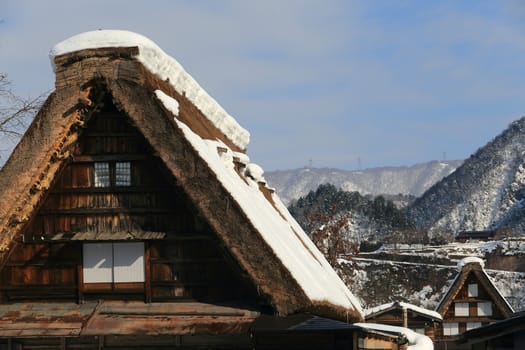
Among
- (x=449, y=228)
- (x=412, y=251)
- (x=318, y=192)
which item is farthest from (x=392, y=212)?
(x=449, y=228)

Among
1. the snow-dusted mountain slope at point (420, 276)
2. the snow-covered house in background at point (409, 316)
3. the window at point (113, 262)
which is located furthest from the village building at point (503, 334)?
the snow-dusted mountain slope at point (420, 276)

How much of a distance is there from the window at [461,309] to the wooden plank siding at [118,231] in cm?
3410

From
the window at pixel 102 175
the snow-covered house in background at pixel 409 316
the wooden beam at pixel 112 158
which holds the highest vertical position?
the wooden beam at pixel 112 158

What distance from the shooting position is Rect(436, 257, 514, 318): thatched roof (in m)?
42.2

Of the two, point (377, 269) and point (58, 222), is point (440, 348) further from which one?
point (377, 269)

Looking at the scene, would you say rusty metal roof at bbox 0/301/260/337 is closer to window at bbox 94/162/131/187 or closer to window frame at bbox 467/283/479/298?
window at bbox 94/162/131/187

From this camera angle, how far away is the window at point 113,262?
456 inches

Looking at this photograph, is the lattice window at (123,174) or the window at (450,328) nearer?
the lattice window at (123,174)

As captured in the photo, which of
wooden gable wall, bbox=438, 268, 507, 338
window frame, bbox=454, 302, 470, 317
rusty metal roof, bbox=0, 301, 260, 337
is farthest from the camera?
window frame, bbox=454, 302, 470, 317

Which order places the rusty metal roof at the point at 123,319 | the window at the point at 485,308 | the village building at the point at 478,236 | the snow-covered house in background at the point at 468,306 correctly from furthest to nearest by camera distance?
1. the village building at the point at 478,236
2. the window at the point at 485,308
3. the snow-covered house in background at the point at 468,306
4. the rusty metal roof at the point at 123,319

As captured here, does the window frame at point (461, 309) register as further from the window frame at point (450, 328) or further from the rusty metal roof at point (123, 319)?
the rusty metal roof at point (123, 319)

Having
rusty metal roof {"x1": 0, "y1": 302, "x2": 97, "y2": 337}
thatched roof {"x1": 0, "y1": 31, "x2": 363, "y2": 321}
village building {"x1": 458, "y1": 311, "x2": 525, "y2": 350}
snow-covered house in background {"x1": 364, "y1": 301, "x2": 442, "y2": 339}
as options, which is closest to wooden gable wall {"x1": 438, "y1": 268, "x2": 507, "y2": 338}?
snow-covered house in background {"x1": 364, "y1": 301, "x2": 442, "y2": 339}

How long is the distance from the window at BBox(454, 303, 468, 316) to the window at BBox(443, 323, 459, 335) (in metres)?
0.61

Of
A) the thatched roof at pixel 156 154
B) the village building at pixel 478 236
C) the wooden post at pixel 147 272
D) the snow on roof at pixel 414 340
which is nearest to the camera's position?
the thatched roof at pixel 156 154
